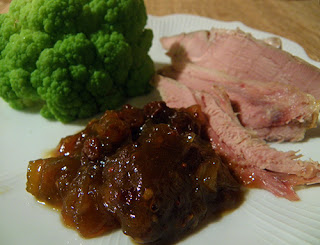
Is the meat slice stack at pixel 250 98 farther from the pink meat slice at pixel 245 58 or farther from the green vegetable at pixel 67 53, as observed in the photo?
the green vegetable at pixel 67 53

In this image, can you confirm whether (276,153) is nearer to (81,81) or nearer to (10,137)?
(81,81)

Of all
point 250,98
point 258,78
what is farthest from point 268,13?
point 250,98

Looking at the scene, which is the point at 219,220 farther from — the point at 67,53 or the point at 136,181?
the point at 67,53

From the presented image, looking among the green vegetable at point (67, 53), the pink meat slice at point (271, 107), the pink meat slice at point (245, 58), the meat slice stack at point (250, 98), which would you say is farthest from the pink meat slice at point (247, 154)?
the green vegetable at point (67, 53)

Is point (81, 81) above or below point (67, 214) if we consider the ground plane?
above

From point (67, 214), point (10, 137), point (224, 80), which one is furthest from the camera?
point (224, 80)

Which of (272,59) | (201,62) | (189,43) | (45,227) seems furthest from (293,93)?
(45,227)

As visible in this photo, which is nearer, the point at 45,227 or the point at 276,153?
the point at 45,227
